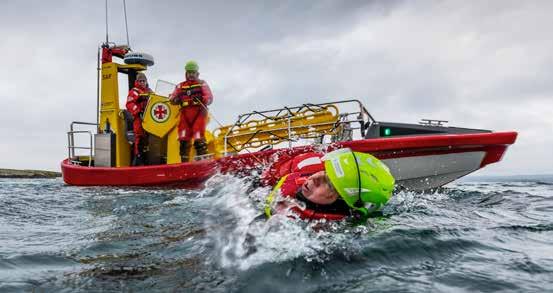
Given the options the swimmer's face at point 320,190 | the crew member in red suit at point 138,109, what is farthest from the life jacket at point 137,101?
the swimmer's face at point 320,190

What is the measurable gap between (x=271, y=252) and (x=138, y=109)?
8.39 meters

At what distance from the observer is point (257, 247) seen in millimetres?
3604

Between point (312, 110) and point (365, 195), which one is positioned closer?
point (365, 195)

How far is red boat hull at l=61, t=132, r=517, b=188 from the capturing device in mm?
7641

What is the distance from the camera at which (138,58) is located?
11984 millimetres

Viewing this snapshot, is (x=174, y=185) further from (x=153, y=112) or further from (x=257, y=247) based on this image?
(x=257, y=247)

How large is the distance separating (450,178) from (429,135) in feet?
3.23

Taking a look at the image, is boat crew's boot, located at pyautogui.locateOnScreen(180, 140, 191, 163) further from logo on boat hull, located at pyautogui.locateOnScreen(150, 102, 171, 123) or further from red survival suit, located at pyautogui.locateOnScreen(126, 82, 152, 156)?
red survival suit, located at pyautogui.locateOnScreen(126, 82, 152, 156)

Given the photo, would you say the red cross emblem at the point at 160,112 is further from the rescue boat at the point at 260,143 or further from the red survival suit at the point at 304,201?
the red survival suit at the point at 304,201

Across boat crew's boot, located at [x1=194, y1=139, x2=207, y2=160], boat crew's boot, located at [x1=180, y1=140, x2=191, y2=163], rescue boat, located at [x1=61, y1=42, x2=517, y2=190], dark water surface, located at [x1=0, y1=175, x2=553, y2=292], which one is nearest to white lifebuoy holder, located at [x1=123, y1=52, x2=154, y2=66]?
rescue boat, located at [x1=61, y1=42, x2=517, y2=190]

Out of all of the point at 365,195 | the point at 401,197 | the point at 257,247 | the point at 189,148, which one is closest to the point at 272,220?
the point at 257,247

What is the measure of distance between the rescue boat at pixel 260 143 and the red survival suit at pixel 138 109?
270 millimetres

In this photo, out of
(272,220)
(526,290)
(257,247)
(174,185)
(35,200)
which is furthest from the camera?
(174,185)

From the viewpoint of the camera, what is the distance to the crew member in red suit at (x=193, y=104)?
10.0 m
